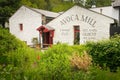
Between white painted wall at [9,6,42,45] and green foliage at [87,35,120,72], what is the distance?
20371mm

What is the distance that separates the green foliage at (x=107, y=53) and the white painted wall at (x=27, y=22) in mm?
20371

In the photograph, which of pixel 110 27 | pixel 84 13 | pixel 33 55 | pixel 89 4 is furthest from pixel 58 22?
pixel 89 4

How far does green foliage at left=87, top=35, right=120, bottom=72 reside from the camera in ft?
39.8

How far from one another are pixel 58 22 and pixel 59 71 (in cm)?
2304

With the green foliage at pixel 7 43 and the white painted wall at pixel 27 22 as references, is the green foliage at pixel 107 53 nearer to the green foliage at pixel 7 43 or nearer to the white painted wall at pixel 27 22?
the green foliage at pixel 7 43

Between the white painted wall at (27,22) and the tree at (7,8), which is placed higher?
the tree at (7,8)

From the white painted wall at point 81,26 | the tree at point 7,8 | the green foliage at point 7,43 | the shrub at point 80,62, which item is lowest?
the shrub at point 80,62

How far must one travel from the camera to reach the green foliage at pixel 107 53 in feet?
39.8

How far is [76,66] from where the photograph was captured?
35.0 feet

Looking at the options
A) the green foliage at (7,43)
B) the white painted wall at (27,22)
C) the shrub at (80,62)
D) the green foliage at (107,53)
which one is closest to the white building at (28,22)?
the white painted wall at (27,22)

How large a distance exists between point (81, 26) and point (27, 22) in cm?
939

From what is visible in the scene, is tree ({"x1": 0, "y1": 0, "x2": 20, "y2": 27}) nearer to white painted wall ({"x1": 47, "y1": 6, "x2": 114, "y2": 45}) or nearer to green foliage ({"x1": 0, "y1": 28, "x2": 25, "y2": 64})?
white painted wall ({"x1": 47, "y1": 6, "x2": 114, "y2": 45})

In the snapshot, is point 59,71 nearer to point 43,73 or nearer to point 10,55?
point 43,73

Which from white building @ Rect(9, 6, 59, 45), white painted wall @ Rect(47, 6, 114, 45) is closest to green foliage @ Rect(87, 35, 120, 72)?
white painted wall @ Rect(47, 6, 114, 45)
